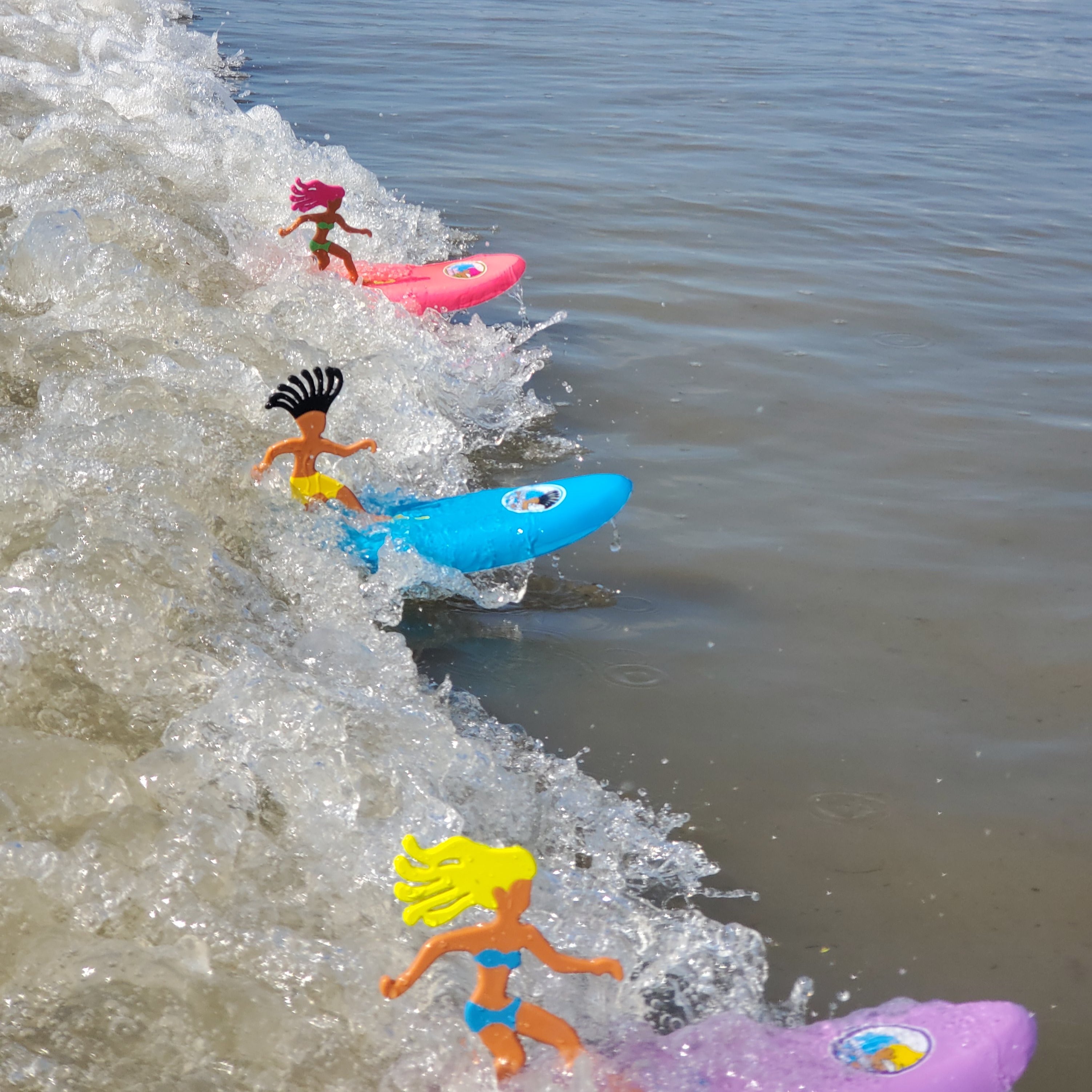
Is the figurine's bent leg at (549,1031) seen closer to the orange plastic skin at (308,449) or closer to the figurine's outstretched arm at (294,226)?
the orange plastic skin at (308,449)

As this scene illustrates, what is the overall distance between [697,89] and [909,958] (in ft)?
34.7

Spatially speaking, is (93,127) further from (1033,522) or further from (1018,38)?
(1018,38)

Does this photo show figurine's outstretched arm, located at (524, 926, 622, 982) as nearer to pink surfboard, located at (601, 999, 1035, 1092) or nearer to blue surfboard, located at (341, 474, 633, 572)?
pink surfboard, located at (601, 999, 1035, 1092)

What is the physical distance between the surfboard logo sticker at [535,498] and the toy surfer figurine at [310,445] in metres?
0.53

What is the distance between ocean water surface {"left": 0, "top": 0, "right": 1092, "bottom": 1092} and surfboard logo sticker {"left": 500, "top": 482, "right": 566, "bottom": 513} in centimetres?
25

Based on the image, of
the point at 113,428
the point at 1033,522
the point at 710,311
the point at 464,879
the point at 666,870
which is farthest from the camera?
the point at 710,311

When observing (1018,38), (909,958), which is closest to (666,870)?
(909,958)

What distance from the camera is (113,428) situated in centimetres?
378

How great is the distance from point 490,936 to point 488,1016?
0.17m

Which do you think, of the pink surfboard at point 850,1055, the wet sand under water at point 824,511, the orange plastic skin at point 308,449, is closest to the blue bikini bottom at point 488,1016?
the pink surfboard at point 850,1055

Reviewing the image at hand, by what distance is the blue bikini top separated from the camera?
5.97ft

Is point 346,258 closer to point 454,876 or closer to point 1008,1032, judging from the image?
point 454,876

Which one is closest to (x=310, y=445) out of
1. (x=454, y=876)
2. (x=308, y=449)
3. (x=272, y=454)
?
(x=308, y=449)

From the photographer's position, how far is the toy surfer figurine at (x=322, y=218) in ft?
17.1
